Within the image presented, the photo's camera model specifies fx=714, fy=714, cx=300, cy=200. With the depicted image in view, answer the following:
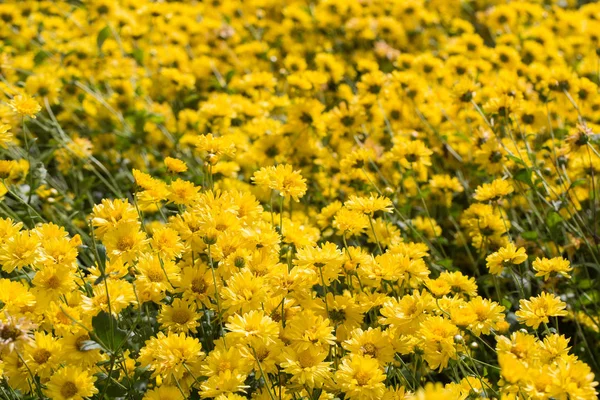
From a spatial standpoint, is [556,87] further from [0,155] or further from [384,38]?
[0,155]

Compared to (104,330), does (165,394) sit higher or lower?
lower

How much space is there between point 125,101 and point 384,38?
2006mm

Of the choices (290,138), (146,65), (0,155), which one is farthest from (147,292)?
(146,65)

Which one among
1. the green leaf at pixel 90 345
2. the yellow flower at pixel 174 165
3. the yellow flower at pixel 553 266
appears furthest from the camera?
the yellow flower at pixel 174 165

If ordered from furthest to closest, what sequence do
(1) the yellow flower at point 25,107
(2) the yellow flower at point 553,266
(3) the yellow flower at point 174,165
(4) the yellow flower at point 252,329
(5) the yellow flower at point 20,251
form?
(1) the yellow flower at point 25,107 → (3) the yellow flower at point 174,165 → (2) the yellow flower at point 553,266 → (5) the yellow flower at point 20,251 → (4) the yellow flower at point 252,329

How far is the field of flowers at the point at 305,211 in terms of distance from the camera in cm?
198

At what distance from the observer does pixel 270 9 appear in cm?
601

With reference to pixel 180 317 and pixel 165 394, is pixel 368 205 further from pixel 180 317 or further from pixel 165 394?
pixel 165 394

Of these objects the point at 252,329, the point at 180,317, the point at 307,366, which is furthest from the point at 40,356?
the point at 307,366

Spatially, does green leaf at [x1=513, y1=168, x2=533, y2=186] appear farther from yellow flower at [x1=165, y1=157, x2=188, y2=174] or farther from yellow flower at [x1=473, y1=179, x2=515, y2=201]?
yellow flower at [x1=165, y1=157, x2=188, y2=174]

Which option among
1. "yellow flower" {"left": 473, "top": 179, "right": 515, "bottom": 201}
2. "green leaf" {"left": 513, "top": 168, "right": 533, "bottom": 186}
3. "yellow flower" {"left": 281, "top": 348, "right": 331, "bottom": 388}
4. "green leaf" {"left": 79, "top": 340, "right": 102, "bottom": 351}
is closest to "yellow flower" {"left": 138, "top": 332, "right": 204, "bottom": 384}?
"green leaf" {"left": 79, "top": 340, "right": 102, "bottom": 351}

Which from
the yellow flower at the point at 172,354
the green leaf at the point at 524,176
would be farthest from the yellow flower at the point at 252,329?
the green leaf at the point at 524,176

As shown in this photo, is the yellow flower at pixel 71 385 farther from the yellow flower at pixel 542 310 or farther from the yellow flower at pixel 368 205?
the yellow flower at pixel 542 310

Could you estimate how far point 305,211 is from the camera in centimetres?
358
